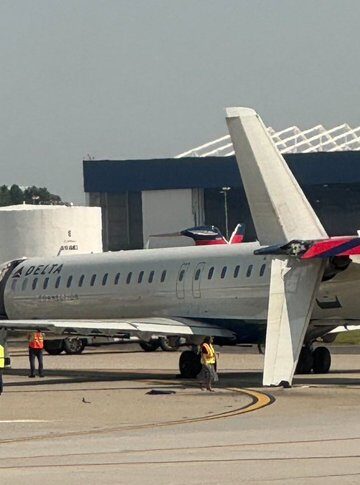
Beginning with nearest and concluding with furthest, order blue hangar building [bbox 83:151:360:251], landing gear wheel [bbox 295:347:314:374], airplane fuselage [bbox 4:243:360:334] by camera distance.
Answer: airplane fuselage [bbox 4:243:360:334]
landing gear wheel [bbox 295:347:314:374]
blue hangar building [bbox 83:151:360:251]

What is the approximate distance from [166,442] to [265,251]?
12.4 metres

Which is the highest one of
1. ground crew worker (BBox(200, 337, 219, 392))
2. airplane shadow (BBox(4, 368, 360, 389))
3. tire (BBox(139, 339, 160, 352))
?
ground crew worker (BBox(200, 337, 219, 392))

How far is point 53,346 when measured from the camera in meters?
58.2

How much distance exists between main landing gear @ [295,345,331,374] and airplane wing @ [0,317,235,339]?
2.48 meters

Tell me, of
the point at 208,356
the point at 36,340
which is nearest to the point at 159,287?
the point at 36,340

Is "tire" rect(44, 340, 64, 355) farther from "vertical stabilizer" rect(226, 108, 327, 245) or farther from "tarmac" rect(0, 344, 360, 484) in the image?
"vertical stabilizer" rect(226, 108, 327, 245)

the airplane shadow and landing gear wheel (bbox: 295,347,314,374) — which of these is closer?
the airplane shadow

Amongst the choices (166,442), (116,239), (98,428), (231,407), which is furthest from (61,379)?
(116,239)

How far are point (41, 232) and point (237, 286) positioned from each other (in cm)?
4069

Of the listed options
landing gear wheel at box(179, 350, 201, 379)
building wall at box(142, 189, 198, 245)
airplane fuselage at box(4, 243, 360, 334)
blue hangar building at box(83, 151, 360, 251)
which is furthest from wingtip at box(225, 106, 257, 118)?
building wall at box(142, 189, 198, 245)

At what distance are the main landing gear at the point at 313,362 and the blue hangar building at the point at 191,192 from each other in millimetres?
81600

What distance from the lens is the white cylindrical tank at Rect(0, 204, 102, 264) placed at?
78.6 metres

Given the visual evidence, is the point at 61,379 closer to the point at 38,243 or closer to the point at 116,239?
the point at 38,243

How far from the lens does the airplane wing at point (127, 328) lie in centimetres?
3878
